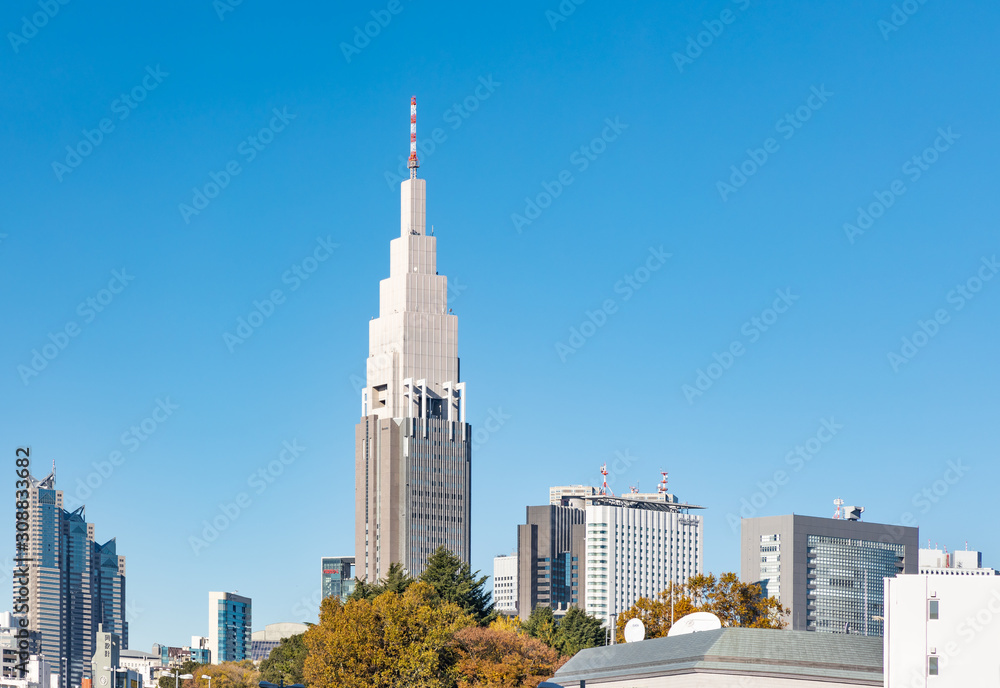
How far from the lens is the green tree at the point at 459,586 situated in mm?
128000

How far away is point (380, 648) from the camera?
96438 millimetres

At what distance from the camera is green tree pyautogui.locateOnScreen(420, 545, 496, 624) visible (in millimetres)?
128000

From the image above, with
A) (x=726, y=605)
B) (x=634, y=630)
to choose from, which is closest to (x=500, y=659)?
(x=634, y=630)

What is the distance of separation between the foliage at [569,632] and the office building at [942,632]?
61044 millimetres

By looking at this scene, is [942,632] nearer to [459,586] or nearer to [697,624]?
[697,624]

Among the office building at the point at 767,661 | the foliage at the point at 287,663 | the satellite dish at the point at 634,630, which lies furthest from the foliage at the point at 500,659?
the office building at the point at 767,661

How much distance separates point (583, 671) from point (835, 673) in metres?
17.4

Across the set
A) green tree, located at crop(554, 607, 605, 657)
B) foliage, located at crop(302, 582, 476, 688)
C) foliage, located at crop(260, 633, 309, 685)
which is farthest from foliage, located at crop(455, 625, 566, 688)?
green tree, located at crop(554, 607, 605, 657)

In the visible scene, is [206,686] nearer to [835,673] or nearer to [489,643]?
[489,643]

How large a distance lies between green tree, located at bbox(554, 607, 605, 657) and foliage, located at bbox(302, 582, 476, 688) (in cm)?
3199

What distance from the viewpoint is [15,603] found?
402ft

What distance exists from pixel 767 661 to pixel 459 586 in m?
60.7

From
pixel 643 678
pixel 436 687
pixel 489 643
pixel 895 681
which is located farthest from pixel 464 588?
pixel 895 681

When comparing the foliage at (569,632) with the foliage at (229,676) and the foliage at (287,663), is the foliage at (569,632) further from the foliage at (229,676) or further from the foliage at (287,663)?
the foliage at (229,676)
